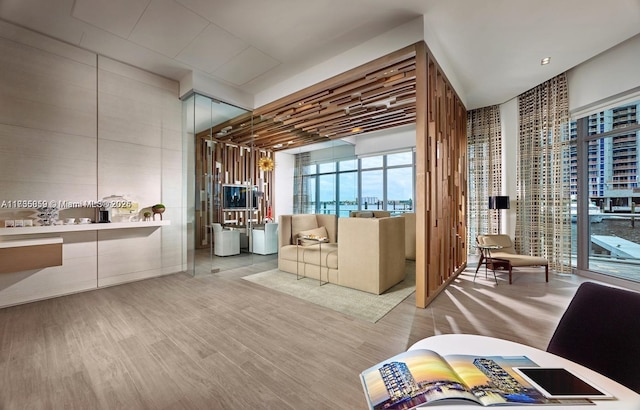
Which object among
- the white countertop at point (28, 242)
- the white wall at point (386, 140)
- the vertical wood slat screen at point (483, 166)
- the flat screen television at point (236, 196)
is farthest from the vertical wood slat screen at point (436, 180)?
the white countertop at point (28, 242)

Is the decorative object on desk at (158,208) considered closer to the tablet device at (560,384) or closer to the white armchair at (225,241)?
the white armchair at (225,241)

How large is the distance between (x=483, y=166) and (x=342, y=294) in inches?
183

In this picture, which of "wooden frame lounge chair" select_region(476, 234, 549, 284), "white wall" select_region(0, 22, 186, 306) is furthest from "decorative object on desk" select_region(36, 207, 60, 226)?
"wooden frame lounge chair" select_region(476, 234, 549, 284)

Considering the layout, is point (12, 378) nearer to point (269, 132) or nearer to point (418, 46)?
point (418, 46)

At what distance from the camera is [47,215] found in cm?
346

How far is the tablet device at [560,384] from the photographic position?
2.47ft

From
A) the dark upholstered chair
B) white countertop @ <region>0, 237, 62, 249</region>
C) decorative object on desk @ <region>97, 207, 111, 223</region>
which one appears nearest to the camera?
the dark upholstered chair

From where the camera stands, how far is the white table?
Answer: 28.5 inches

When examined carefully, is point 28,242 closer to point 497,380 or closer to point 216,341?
point 216,341

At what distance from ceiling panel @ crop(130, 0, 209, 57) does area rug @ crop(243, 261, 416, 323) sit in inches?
147

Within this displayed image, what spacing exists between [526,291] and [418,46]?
12.3 feet

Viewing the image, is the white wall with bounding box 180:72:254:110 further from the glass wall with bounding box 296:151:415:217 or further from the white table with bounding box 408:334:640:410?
the white table with bounding box 408:334:640:410

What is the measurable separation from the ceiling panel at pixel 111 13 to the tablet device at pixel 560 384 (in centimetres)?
443

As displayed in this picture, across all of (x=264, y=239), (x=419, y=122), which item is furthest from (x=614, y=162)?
(x=264, y=239)
